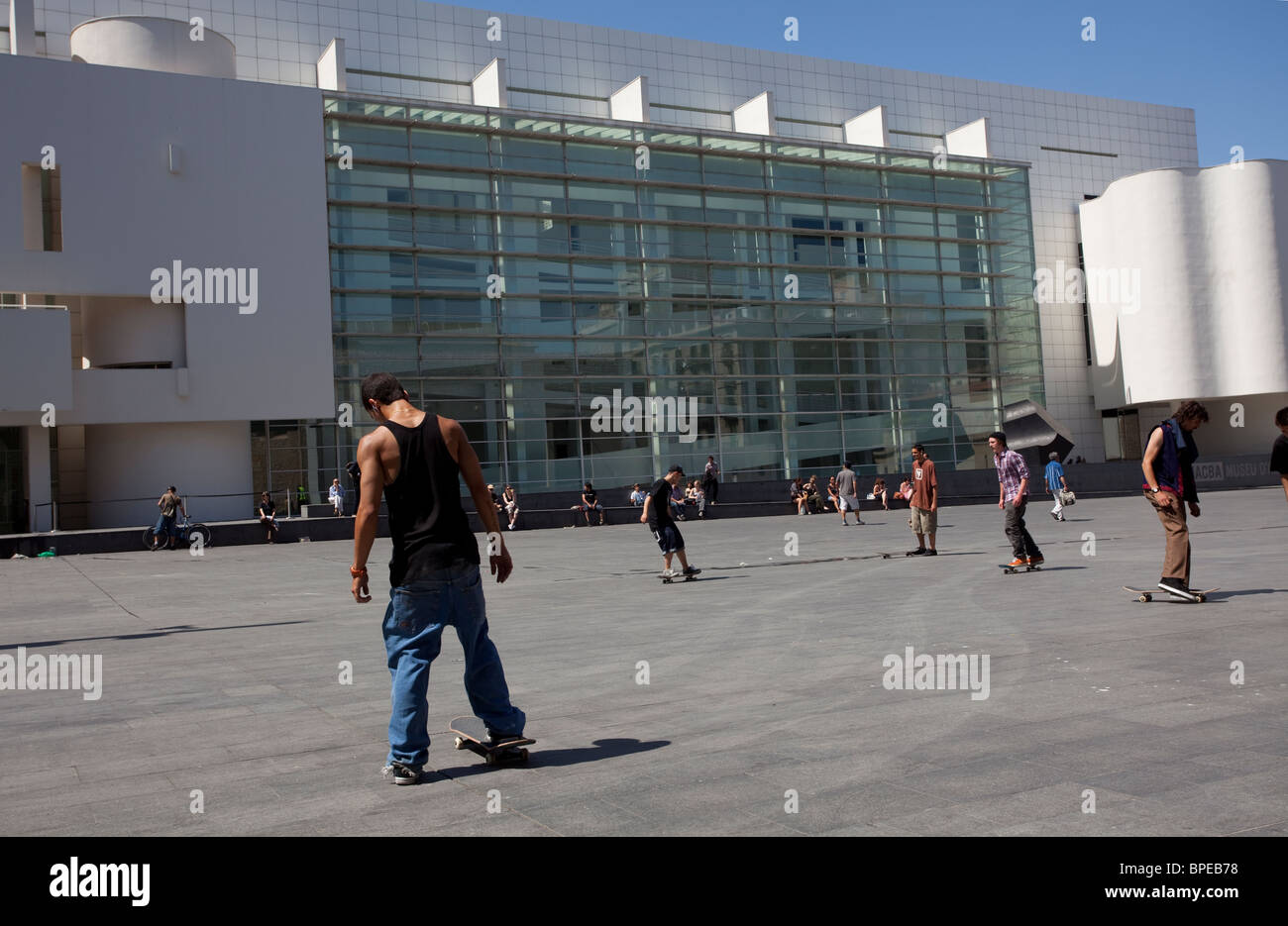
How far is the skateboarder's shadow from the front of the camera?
511 centimetres

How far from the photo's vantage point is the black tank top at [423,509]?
200 inches

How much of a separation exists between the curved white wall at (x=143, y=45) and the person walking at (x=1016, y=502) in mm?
31210

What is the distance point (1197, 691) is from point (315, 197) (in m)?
35.7

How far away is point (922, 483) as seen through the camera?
17516 mm

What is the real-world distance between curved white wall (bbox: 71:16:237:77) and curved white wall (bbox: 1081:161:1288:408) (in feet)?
134

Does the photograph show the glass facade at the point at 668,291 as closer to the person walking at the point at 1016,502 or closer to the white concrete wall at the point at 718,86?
the white concrete wall at the point at 718,86

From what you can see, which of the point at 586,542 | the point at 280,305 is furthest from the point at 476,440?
the point at 586,542

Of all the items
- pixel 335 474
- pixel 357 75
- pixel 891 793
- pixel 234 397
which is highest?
pixel 357 75

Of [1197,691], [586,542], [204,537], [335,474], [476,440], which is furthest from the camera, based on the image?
A: [476,440]

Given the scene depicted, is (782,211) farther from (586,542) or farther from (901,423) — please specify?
(586,542)

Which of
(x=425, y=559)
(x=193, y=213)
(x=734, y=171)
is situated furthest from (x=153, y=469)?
(x=425, y=559)

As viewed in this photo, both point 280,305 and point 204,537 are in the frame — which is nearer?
point 204,537

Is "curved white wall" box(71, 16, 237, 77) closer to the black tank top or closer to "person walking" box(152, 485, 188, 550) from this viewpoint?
"person walking" box(152, 485, 188, 550)

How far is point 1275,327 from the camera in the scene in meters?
51.0
